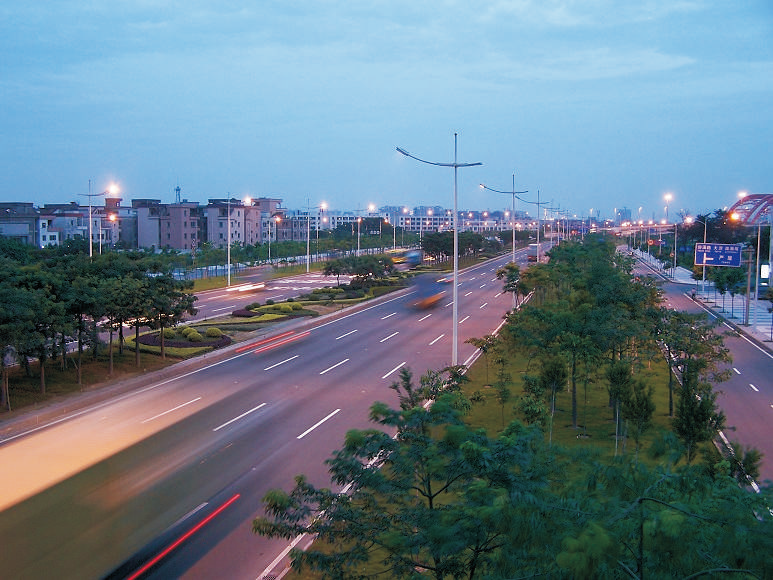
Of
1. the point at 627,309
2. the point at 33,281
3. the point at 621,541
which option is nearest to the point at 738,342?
the point at 627,309

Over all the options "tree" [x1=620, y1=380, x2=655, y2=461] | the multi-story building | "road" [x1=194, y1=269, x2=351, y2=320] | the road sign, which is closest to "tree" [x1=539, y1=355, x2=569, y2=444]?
"tree" [x1=620, y1=380, x2=655, y2=461]

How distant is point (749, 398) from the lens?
73.9 feet

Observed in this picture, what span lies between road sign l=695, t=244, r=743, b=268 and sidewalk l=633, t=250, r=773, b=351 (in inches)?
116

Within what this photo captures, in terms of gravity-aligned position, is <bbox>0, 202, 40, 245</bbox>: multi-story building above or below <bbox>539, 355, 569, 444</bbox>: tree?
above

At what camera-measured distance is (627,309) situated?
2228cm

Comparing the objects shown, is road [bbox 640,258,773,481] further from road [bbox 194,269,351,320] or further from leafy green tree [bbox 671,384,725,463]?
road [bbox 194,269,351,320]

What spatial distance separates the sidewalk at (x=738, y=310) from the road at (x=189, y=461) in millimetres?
17603

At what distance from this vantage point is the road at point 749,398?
57.8 feet

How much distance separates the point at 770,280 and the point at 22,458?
56.1m

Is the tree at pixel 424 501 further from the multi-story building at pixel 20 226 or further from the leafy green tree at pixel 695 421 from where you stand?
the multi-story building at pixel 20 226

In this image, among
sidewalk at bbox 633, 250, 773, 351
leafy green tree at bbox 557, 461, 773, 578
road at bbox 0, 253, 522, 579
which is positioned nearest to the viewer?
leafy green tree at bbox 557, 461, 773, 578

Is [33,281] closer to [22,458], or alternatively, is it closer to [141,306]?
[141,306]

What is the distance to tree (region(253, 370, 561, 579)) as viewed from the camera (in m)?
6.55

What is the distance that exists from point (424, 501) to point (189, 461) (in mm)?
8981
